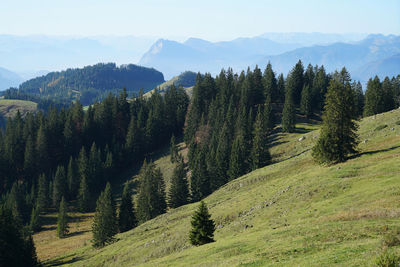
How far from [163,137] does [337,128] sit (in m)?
90.4

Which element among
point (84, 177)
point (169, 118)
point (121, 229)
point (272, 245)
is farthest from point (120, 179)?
point (272, 245)

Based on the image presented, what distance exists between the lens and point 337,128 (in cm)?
4450

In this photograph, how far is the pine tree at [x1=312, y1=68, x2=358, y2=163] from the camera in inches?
1751

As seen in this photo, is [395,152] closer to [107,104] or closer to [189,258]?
[189,258]

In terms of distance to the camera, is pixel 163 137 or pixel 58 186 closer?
pixel 58 186

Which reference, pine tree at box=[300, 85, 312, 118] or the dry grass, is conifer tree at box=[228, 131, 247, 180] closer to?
pine tree at box=[300, 85, 312, 118]

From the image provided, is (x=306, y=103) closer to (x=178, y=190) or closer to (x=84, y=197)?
(x=178, y=190)

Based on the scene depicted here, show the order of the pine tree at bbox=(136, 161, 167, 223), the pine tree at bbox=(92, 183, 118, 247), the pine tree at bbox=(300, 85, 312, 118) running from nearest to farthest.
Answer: the pine tree at bbox=(92, 183, 118, 247) < the pine tree at bbox=(136, 161, 167, 223) < the pine tree at bbox=(300, 85, 312, 118)

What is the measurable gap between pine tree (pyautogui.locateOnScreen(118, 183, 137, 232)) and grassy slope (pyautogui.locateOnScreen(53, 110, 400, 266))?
10.8 metres

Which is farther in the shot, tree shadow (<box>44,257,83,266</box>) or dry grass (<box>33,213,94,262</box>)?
dry grass (<box>33,213,94,262</box>)

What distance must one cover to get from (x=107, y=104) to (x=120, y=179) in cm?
3428

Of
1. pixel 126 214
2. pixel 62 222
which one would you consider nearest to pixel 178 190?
pixel 126 214

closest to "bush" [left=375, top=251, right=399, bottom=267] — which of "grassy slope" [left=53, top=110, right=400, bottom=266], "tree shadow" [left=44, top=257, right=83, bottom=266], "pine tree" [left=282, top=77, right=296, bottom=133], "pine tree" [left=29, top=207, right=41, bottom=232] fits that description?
"grassy slope" [left=53, top=110, right=400, bottom=266]

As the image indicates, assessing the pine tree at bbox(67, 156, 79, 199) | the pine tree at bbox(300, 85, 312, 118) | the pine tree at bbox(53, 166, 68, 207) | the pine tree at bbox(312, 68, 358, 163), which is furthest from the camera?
the pine tree at bbox(67, 156, 79, 199)
